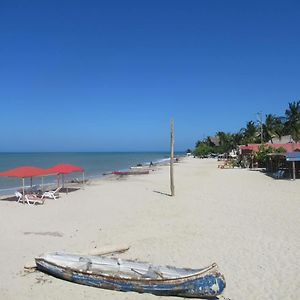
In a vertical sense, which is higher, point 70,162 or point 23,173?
point 23,173

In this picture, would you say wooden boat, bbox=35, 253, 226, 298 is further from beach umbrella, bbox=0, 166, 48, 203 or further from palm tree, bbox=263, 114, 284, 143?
palm tree, bbox=263, 114, 284, 143

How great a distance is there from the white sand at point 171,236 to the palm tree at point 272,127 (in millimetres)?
35913

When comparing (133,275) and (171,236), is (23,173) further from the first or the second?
(133,275)

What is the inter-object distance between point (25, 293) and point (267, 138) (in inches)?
2059

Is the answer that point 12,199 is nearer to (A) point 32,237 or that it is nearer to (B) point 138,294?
(A) point 32,237

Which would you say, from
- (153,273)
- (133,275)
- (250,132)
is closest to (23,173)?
(133,275)

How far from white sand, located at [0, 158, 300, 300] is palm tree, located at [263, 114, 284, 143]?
35.9 meters

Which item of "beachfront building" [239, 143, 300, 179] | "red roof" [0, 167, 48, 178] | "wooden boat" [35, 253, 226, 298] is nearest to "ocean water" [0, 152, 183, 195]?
"red roof" [0, 167, 48, 178]

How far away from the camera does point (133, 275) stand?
269 inches

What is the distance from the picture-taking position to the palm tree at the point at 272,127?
173ft

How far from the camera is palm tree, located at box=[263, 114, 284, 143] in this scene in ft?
173

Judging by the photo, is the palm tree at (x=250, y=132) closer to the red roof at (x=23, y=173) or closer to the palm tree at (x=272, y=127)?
the palm tree at (x=272, y=127)

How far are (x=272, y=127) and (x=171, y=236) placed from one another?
156 ft

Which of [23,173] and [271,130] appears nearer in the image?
[23,173]
